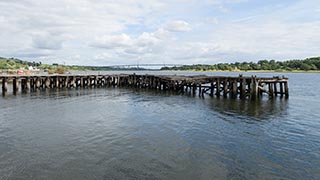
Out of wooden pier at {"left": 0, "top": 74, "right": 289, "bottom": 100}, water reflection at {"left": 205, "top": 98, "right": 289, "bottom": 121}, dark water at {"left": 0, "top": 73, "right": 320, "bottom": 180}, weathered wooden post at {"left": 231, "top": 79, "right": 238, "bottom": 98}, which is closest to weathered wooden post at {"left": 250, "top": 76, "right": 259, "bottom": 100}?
wooden pier at {"left": 0, "top": 74, "right": 289, "bottom": 100}

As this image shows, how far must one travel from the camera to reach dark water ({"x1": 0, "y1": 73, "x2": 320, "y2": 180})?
12.6 m

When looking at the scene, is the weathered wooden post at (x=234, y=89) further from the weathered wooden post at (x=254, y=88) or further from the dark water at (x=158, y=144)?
the dark water at (x=158, y=144)

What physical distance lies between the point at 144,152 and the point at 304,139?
1016 cm

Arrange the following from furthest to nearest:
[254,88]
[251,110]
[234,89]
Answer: [234,89] < [254,88] < [251,110]

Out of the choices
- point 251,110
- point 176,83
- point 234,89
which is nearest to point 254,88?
point 234,89

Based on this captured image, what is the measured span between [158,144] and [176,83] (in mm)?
35743

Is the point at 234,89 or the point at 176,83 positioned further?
the point at 176,83

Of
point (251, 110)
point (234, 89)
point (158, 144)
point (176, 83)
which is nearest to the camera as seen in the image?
point (158, 144)

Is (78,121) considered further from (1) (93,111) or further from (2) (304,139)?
(2) (304,139)

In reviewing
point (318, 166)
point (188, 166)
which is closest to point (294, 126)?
point (318, 166)

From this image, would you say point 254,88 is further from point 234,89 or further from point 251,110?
point 251,110

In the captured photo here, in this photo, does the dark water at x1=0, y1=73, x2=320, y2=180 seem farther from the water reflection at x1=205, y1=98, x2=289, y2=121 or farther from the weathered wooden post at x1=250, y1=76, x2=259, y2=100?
the weathered wooden post at x1=250, y1=76, x2=259, y2=100

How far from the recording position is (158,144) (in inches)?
663

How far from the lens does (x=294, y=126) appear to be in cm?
2228
